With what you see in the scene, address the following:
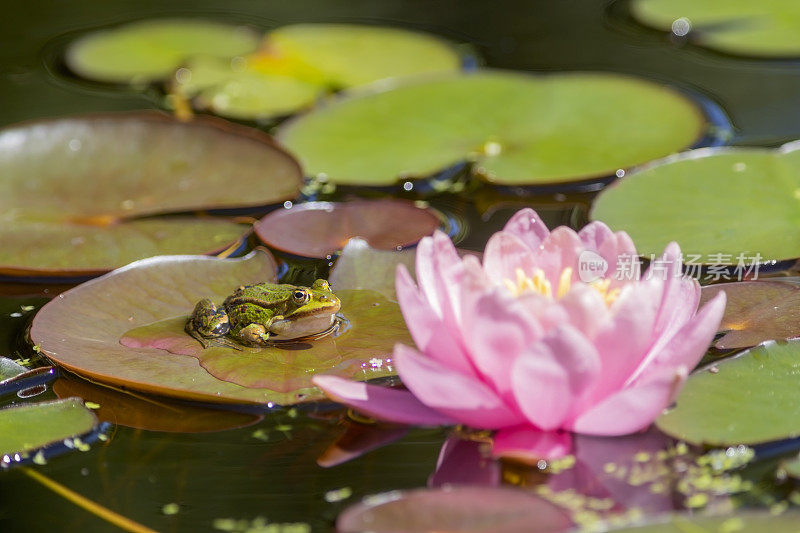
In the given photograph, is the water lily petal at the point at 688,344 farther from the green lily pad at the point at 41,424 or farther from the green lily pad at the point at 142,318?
the green lily pad at the point at 41,424

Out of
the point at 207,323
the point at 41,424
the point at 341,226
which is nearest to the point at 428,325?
the point at 207,323

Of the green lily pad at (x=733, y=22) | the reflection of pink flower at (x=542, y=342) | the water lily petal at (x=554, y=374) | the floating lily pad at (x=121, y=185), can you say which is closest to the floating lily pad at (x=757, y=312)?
the reflection of pink flower at (x=542, y=342)

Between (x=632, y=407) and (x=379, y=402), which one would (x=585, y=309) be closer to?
(x=632, y=407)

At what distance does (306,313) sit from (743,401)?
916mm

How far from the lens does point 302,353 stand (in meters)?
2.10

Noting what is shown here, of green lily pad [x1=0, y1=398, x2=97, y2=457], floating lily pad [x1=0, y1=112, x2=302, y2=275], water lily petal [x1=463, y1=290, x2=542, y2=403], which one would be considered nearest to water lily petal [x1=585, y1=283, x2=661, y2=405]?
water lily petal [x1=463, y1=290, x2=542, y2=403]

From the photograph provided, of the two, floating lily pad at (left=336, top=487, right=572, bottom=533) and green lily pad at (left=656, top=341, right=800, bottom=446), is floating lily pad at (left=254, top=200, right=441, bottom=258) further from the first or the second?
floating lily pad at (left=336, top=487, right=572, bottom=533)

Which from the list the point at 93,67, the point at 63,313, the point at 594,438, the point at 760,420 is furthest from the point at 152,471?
the point at 93,67

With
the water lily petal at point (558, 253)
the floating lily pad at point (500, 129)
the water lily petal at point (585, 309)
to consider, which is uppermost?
the floating lily pad at point (500, 129)

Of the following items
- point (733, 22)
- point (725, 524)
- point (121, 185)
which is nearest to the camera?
point (725, 524)

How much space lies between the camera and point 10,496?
5.72ft

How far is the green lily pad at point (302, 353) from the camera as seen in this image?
6.42 ft

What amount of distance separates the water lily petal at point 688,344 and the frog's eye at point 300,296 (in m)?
0.76

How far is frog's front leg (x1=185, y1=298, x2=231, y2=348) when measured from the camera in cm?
213
